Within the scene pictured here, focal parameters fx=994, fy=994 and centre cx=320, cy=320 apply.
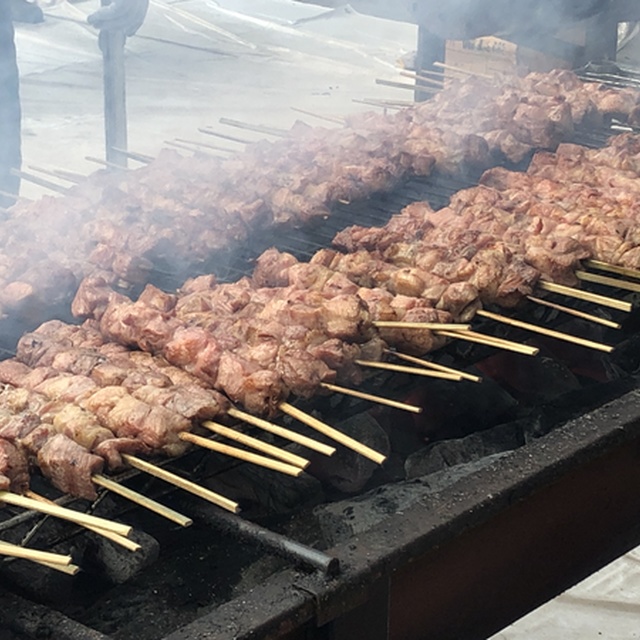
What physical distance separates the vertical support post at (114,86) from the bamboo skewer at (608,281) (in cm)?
547

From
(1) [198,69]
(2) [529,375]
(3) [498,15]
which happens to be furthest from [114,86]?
(1) [198,69]

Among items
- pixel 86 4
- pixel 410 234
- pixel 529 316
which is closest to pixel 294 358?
pixel 529 316

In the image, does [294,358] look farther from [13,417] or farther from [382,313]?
[13,417]

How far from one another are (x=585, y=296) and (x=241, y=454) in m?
1.55

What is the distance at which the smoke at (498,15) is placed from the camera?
277 inches

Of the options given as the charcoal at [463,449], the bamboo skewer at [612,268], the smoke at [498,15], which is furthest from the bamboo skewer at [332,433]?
the smoke at [498,15]

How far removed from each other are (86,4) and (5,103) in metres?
14.7

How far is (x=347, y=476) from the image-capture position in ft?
12.4

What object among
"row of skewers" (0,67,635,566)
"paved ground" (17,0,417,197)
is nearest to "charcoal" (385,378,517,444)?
"row of skewers" (0,67,635,566)

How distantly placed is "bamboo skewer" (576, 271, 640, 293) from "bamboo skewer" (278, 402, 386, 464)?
1375 mm

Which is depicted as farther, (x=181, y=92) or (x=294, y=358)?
(x=181, y=92)

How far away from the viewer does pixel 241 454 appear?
260 centimetres

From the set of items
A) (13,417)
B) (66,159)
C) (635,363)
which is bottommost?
(66,159)

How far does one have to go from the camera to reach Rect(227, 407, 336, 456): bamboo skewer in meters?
2.60
